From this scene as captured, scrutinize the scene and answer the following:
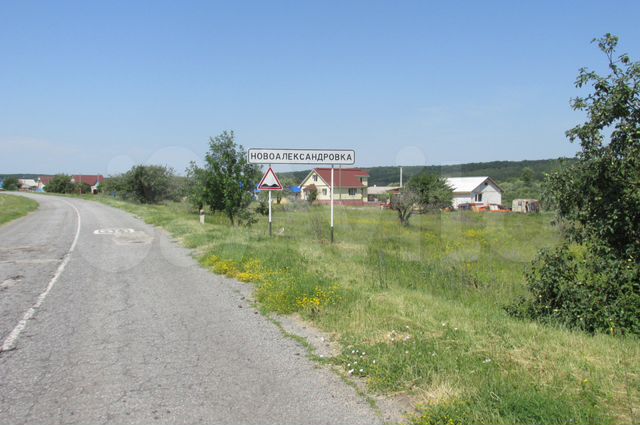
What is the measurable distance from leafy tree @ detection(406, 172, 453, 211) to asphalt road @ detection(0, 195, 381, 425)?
1208 inches

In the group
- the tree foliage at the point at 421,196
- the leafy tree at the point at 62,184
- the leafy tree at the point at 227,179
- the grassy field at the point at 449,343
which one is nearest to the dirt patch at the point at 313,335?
the grassy field at the point at 449,343

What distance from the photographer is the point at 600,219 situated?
24.4ft

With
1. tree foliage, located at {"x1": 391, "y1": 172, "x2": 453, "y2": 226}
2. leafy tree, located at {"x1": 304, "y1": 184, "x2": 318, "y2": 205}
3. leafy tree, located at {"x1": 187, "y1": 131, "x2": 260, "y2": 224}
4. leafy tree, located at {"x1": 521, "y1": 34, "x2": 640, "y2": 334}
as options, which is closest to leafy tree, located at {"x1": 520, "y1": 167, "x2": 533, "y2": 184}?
tree foliage, located at {"x1": 391, "y1": 172, "x2": 453, "y2": 226}

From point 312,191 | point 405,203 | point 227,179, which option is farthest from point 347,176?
point 227,179

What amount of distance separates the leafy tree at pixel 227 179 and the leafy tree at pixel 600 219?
1679cm

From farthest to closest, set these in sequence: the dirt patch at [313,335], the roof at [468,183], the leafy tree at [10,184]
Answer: the leafy tree at [10,184] → the roof at [468,183] → the dirt patch at [313,335]

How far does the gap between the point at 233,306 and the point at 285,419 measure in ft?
14.3

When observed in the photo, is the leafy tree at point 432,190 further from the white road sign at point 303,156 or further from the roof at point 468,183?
the white road sign at point 303,156

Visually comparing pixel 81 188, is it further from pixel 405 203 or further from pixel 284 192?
pixel 405 203

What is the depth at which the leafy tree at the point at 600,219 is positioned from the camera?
6785 mm

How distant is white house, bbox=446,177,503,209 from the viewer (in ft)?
228

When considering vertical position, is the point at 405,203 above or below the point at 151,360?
above

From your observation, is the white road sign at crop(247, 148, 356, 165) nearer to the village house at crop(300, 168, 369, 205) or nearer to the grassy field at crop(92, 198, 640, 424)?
the grassy field at crop(92, 198, 640, 424)

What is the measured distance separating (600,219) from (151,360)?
6.65 metres
